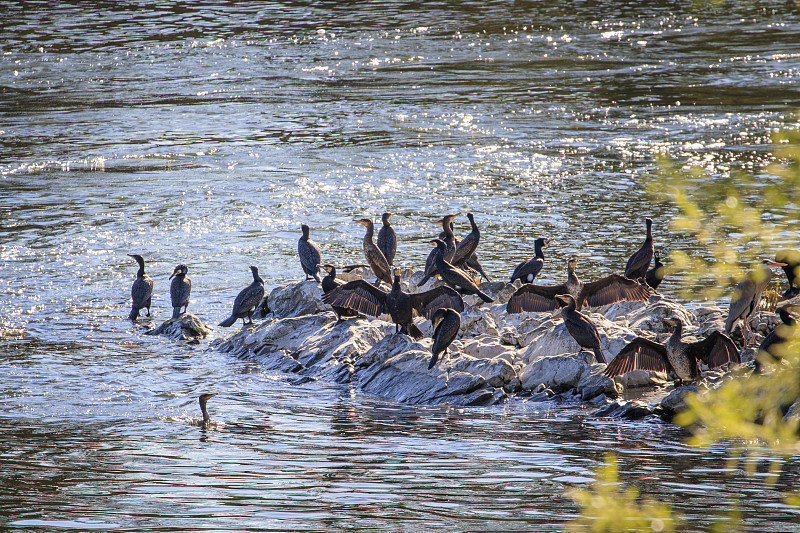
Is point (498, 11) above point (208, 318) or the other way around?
above

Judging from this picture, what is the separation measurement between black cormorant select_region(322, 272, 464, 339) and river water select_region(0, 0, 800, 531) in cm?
144

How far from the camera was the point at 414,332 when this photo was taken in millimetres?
11883

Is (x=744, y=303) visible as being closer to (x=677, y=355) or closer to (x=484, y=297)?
(x=677, y=355)

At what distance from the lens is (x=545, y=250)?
1725 centimetres

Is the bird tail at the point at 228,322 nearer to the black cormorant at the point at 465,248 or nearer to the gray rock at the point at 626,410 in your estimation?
the black cormorant at the point at 465,248

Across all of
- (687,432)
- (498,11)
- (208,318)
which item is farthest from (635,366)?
(498,11)

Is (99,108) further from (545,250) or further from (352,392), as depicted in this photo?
(352,392)

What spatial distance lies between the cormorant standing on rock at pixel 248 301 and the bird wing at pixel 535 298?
148 inches

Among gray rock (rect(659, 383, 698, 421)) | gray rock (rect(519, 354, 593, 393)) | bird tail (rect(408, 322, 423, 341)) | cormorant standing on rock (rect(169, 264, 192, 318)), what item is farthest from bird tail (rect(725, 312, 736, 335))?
cormorant standing on rock (rect(169, 264, 192, 318))

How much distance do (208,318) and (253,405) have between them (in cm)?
459

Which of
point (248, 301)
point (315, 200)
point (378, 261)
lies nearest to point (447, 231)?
point (378, 261)

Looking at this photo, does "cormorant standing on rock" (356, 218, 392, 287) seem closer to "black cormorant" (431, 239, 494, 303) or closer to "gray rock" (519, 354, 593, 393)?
"black cormorant" (431, 239, 494, 303)

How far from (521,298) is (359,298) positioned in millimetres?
2229

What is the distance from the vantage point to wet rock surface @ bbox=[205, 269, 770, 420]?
9.94 metres
